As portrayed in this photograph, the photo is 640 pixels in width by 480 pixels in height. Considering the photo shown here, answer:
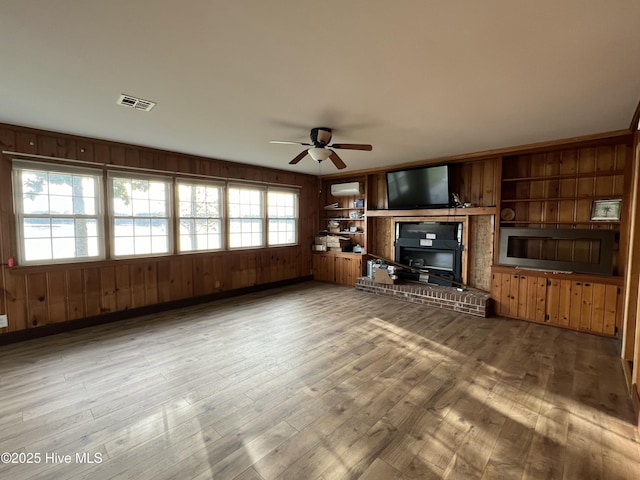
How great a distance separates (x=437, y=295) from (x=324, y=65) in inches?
163

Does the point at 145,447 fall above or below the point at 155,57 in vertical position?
below

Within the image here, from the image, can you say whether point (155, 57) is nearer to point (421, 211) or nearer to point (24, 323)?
point (24, 323)

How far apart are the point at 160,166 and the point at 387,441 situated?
190 inches

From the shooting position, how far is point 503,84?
2412 mm

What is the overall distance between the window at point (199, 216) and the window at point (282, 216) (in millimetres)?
1217

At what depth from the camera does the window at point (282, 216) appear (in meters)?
6.48

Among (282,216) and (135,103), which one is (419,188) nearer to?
(282,216)

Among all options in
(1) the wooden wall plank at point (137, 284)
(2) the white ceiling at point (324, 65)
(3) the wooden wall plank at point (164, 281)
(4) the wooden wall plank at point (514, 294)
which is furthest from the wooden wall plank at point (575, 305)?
(1) the wooden wall plank at point (137, 284)

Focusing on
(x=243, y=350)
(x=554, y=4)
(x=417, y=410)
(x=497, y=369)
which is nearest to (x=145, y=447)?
(x=243, y=350)

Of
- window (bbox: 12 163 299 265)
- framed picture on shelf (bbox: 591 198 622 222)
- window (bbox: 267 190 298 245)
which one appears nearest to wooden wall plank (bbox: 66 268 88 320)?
window (bbox: 12 163 299 265)

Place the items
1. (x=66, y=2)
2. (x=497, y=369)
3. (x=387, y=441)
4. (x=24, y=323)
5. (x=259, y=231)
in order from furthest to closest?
(x=259, y=231)
(x=24, y=323)
(x=497, y=369)
(x=387, y=441)
(x=66, y=2)

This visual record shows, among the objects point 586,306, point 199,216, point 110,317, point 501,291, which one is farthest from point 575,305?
point 110,317

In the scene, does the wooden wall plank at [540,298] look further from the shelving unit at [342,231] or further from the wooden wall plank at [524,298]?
the shelving unit at [342,231]

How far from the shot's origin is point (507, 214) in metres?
4.73
